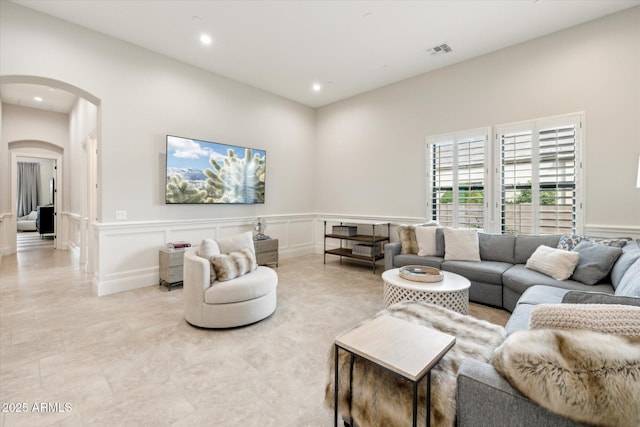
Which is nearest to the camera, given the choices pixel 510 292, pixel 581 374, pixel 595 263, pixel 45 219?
pixel 581 374

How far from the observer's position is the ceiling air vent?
410 centimetres

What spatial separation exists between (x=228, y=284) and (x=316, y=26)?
3.33m

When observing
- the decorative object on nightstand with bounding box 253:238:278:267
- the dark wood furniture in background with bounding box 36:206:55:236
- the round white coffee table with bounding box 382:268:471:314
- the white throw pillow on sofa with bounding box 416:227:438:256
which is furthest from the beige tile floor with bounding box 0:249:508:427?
the dark wood furniture in background with bounding box 36:206:55:236

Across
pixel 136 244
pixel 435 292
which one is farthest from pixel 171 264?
pixel 435 292

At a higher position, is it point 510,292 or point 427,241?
point 427,241

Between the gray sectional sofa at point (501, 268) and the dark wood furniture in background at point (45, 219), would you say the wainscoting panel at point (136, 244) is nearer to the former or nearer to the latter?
the gray sectional sofa at point (501, 268)

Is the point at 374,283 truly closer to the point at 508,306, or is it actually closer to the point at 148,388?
the point at 508,306

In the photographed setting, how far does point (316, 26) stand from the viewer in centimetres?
365

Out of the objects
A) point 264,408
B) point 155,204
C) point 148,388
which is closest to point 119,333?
point 148,388

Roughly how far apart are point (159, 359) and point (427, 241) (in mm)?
3537

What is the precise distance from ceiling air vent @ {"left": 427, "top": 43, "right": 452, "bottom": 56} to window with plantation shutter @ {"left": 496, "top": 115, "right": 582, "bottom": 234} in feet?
4.56

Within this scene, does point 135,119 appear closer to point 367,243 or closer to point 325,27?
point 325,27

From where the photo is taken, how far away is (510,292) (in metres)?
3.19

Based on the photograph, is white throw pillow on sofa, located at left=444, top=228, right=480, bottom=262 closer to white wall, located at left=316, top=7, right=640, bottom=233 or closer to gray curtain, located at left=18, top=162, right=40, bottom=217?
white wall, located at left=316, top=7, right=640, bottom=233
